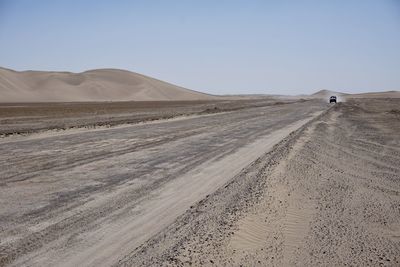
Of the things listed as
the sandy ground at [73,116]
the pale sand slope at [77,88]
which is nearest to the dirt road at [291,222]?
the sandy ground at [73,116]

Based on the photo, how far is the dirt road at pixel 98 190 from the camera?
6.59 m

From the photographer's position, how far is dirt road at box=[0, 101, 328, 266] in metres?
6.59

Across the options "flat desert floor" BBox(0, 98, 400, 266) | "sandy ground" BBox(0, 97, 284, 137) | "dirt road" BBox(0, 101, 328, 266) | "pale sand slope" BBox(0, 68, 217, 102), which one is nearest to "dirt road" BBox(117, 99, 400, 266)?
"flat desert floor" BBox(0, 98, 400, 266)

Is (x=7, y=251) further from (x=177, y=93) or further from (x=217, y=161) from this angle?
(x=177, y=93)

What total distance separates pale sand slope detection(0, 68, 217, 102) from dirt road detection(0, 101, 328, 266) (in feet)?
404

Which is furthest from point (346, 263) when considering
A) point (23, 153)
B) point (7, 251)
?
point (23, 153)

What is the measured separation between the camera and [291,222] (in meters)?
7.65

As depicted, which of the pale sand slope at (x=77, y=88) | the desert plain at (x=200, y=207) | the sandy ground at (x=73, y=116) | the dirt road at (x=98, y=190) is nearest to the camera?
the desert plain at (x=200, y=207)

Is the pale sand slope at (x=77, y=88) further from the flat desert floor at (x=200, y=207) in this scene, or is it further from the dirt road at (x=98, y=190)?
the flat desert floor at (x=200, y=207)

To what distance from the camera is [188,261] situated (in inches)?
231

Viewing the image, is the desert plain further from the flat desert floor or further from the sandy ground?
the sandy ground

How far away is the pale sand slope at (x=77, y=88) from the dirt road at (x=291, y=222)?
131 metres

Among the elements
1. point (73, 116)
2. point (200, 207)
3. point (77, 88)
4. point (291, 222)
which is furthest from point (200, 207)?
point (77, 88)

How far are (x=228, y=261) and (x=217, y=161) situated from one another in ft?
29.0
